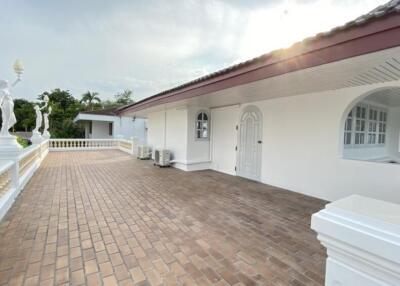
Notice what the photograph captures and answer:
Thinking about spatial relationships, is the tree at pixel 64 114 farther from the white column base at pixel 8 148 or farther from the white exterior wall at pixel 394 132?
the white exterior wall at pixel 394 132

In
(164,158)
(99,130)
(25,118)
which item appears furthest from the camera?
(25,118)

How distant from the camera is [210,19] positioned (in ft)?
20.3

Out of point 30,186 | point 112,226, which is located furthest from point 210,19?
point 30,186

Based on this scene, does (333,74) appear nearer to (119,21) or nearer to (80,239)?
(80,239)

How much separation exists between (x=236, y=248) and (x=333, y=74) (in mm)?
2962

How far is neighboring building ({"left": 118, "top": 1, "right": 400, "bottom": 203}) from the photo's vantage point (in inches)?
91.6

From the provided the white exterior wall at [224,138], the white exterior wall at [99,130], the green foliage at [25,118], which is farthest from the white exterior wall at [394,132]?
the green foliage at [25,118]

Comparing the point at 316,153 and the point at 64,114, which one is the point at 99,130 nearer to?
the point at 64,114

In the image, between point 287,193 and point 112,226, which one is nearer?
point 112,226

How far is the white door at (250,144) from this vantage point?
19.2ft

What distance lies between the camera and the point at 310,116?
4.69 meters

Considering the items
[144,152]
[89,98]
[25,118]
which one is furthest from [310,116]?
[25,118]

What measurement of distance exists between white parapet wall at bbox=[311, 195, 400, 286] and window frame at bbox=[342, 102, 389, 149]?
4.23m

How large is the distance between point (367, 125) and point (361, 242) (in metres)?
5.94
